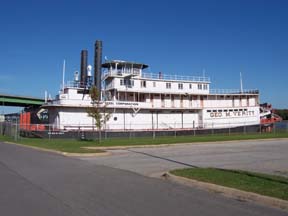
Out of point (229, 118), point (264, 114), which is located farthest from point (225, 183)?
point (264, 114)

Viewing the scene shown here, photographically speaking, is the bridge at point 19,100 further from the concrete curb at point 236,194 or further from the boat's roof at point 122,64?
the concrete curb at point 236,194

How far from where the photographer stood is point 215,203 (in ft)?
25.2

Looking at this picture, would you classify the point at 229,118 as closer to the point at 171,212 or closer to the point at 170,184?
the point at 170,184

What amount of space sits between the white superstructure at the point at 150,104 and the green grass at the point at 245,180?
2624 centimetres

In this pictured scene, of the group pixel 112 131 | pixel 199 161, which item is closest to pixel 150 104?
pixel 112 131

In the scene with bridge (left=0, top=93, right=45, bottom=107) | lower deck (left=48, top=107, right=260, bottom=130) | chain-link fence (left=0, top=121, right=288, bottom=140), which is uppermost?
bridge (left=0, top=93, right=45, bottom=107)

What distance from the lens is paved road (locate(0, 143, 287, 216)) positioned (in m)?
6.91

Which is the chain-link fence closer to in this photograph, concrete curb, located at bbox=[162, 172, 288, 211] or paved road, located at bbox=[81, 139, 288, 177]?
paved road, located at bbox=[81, 139, 288, 177]

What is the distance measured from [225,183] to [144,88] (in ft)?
111

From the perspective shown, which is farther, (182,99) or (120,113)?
(182,99)

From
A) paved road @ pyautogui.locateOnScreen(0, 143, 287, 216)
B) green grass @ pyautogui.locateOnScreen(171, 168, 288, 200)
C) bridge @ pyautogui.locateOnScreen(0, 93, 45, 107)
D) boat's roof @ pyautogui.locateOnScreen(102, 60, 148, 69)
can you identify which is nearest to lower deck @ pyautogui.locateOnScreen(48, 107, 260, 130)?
boat's roof @ pyautogui.locateOnScreen(102, 60, 148, 69)

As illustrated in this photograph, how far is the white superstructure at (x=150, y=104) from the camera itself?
38.2 meters

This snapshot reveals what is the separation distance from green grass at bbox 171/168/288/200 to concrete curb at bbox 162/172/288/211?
0.20 meters

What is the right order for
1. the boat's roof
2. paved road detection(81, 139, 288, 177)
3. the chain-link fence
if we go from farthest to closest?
the boat's roof
the chain-link fence
paved road detection(81, 139, 288, 177)
